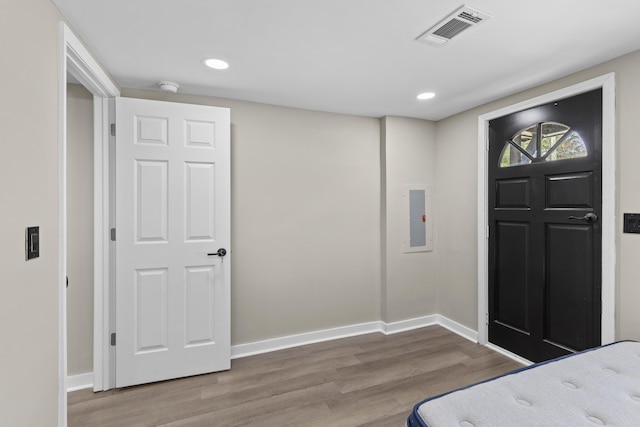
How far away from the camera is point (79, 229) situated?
7.70 ft

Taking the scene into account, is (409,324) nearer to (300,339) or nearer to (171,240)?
(300,339)

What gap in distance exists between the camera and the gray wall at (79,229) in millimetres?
2322

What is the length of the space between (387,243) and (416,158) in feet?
3.34

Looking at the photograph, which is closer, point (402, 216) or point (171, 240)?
point (171, 240)

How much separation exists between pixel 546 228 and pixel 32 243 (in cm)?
324

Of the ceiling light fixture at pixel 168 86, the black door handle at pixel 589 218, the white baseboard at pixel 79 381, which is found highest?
the ceiling light fixture at pixel 168 86

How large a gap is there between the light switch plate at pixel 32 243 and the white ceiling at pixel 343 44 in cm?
109

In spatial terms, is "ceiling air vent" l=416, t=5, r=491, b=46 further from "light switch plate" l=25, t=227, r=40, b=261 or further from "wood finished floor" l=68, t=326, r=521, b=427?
"wood finished floor" l=68, t=326, r=521, b=427

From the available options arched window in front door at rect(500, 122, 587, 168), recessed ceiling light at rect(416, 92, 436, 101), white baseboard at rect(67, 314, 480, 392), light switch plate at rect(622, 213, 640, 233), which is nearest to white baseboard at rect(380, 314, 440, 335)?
white baseboard at rect(67, 314, 480, 392)

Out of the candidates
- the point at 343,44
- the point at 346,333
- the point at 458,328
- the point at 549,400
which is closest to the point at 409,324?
the point at 458,328

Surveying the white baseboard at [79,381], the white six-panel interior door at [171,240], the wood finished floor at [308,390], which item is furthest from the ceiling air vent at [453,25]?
the white baseboard at [79,381]

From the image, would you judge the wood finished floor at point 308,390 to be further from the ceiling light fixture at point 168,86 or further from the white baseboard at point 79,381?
the ceiling light fixture at point 168,86

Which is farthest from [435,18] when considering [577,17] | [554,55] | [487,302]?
[487,302]

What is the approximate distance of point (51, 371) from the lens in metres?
1.46
